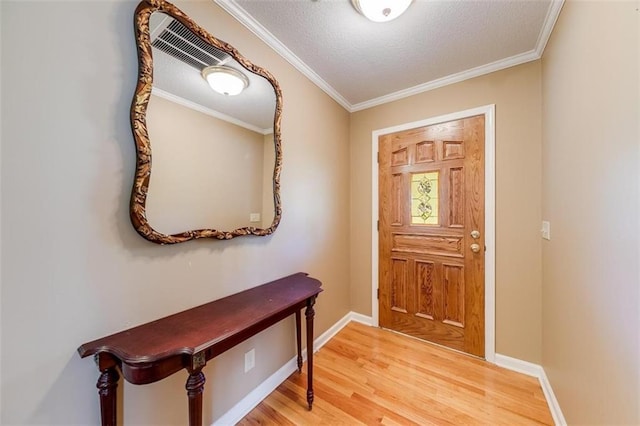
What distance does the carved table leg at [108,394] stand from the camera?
857 millimetres

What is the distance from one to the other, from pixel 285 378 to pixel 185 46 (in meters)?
2.16

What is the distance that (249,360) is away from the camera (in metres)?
1.48

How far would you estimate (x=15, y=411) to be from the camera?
75 centimetres

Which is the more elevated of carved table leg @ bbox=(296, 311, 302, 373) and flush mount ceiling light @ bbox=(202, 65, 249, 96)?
flush mount ceiling light @ bbox=(202, 65, 249, 96)

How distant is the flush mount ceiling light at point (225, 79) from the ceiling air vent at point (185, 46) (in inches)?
1.3

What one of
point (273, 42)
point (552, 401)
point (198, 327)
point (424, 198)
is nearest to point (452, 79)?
point (424, 198)

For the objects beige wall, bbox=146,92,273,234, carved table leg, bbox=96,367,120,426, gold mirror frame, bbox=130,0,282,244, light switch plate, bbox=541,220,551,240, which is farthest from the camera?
light switch plate, bbox=541,220,551,240

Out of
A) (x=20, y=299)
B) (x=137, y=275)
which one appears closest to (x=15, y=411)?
(x=20, y=299)

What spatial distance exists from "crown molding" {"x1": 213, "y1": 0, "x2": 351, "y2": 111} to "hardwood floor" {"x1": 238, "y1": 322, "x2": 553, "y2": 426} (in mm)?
2401

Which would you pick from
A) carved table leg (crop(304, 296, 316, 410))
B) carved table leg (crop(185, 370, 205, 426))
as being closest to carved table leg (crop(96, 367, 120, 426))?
carved table leg (crop(185, 370, 205, 426))

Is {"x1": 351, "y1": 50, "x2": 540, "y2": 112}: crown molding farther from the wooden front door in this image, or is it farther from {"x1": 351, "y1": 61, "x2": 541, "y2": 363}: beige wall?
the wooden front door

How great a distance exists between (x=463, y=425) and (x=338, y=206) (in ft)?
5.97

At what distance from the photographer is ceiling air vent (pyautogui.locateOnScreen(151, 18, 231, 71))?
1.08 metres

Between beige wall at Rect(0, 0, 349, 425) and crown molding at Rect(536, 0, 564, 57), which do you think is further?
crown molding at Rect(536, 0, 564, 57)
